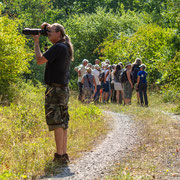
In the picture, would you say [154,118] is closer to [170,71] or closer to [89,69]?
[170,71]

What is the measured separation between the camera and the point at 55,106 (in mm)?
5938

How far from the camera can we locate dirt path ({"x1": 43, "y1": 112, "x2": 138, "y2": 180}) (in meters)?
5.31

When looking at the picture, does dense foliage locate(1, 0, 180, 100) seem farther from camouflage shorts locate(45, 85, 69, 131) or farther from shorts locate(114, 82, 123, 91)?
camouflage shorts locate(45, 85, 69, 131)

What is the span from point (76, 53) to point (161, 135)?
2107 centimetres

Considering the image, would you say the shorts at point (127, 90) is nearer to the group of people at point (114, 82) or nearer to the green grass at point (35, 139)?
the group of people at point (114, 82)

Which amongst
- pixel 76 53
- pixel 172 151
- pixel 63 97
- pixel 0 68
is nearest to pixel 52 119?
pixel 63 97

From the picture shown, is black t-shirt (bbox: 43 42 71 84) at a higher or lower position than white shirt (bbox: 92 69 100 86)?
higher

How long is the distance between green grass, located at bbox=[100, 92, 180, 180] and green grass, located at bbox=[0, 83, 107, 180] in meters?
0.93

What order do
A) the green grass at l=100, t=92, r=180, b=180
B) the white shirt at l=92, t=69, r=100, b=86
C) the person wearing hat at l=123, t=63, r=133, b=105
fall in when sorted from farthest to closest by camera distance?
the white shirt at l=92, t=69, r=100, b=86
the person wearing hat at l=123, t=63, r=133, b=105
the green grass at l=100, t=92, r=180, b=180

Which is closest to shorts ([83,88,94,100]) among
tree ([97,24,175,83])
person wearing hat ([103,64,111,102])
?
person wearing hat ([103,64,111,102])

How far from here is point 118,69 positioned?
16422 mm

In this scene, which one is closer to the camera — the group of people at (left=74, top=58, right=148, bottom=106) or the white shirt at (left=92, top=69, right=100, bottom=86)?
the group of people at (left=74, top=58, right=148, bottom=106)

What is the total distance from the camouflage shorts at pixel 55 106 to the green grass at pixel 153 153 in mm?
1080

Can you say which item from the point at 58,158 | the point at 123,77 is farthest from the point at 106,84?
the point at 58,158
